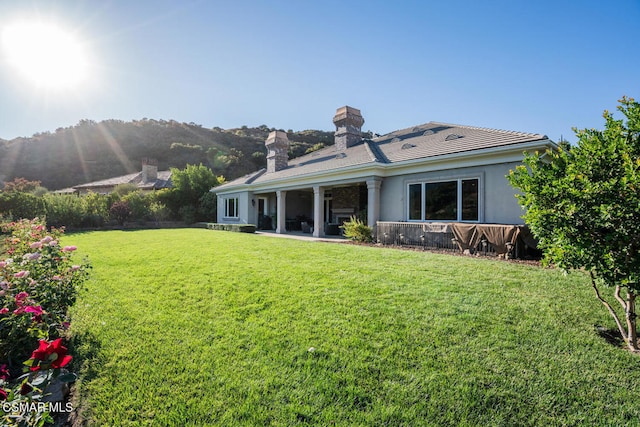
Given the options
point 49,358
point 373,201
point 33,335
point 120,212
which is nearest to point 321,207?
point 373,201

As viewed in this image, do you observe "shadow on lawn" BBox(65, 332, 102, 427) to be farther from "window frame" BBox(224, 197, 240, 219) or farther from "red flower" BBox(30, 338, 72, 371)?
"window frame" BBox(224, 197, 240, 219)

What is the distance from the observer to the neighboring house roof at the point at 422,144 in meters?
10.0

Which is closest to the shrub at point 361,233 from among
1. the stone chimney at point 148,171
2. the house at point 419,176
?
the house at point 419,176

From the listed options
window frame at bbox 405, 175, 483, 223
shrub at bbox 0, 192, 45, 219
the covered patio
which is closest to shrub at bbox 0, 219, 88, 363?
the covered patio

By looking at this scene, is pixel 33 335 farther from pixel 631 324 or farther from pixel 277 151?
pixel 277 151

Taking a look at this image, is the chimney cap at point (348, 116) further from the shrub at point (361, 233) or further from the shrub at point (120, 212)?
the shrub at point (120, 212)

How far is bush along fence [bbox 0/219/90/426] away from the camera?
2.06 meters

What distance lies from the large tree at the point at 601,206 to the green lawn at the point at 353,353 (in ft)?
3.10

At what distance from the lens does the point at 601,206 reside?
3.21 m

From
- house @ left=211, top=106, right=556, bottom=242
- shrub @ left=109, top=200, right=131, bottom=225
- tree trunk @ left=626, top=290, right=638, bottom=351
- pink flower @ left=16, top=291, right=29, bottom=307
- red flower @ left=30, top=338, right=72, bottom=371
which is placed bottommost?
tree trunk @ left=626, top=290, right=638, bottom=351

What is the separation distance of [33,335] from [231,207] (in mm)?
21293

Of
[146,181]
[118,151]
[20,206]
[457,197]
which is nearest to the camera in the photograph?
[457,197]

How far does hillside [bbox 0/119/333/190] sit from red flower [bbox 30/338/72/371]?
4537 centimetres

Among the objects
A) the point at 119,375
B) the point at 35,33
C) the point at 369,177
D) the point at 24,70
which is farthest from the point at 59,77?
the point at 369,177
